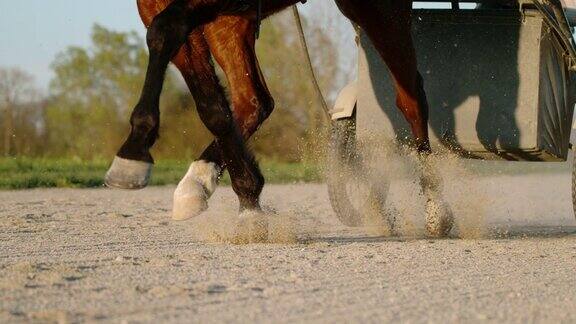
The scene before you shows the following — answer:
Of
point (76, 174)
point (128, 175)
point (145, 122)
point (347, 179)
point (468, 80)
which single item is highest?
point (468, 80)

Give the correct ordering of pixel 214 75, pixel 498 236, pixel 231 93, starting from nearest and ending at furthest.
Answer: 1. pixel 214 75
2. pixel 231 93
3. pixel 498 236

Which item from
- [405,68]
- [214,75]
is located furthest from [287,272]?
[405,68]

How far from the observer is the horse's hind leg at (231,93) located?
213 inches

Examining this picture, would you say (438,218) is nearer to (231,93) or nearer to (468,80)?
(468,80)

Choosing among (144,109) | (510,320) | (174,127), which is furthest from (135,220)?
(174,127)

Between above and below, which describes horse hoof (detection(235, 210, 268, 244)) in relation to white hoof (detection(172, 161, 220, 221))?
below

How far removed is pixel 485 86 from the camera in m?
6.98

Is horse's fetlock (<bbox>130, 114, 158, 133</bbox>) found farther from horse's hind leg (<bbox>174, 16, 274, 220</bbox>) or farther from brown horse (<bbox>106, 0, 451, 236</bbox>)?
horse's hind leg (<bbox>174, 16, 274, 220</bbox>)

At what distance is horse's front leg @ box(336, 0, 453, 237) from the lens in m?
6.17

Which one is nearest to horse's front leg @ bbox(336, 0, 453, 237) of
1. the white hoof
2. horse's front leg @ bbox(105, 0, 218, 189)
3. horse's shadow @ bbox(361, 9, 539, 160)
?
horse's shadow @ bbox(361, 9, 539, 160)

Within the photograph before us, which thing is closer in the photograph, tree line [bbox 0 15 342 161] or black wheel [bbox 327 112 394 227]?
black wheel [bbox 327 112 394 227]

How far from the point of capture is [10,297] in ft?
11.7

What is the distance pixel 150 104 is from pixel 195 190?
70 cm

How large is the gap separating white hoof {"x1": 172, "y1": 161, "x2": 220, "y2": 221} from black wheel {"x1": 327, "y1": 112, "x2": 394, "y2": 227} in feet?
6.61
